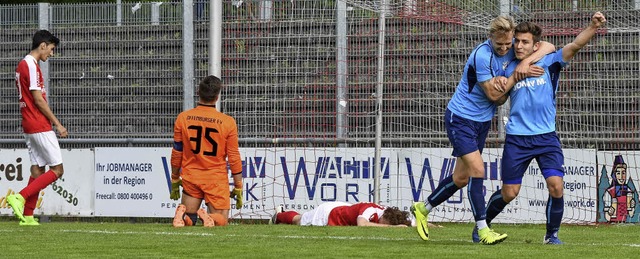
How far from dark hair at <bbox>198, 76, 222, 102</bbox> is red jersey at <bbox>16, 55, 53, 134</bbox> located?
1.82 m

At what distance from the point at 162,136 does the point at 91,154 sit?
1.04m

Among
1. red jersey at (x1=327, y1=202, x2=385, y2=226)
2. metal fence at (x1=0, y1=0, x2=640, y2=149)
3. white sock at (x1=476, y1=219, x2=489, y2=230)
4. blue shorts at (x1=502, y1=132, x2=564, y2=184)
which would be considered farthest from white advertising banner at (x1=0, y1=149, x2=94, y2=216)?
blue shorts at (x1=502, y1=132, x2=564, y2=184)

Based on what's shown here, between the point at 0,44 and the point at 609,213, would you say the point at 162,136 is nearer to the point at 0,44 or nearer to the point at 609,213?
the point at 0,44

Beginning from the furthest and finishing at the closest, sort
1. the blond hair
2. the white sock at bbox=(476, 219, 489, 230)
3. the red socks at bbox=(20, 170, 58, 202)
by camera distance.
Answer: the red socks at bbox=(20, 170, 58, 202)
the white sock at bbox=(476, 219, 489, 230)
the blond hair

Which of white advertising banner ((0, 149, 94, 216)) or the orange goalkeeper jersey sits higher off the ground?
the orange goalkeeper jersey

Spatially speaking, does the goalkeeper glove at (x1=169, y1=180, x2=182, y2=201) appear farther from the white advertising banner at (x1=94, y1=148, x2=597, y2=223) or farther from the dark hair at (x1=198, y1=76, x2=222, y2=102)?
the white advertising banner at (x1=94, y1=148, x2=597, y2=223)

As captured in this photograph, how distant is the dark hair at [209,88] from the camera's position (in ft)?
42.9

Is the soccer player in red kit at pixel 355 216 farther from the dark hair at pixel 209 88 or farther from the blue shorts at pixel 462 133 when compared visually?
the blue shorts at pixel 462 133

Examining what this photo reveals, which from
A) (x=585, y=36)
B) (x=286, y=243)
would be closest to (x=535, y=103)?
(x=585, y=36)

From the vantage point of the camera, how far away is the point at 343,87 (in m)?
17.3

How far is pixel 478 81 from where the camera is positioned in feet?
33.6

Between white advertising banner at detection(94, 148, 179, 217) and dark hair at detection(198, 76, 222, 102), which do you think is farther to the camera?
white advertising banner at detection(94, 148, 179, 217)

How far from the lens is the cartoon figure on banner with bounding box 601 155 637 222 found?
15680 millimetres

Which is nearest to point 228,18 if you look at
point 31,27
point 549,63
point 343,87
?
point 343,87
